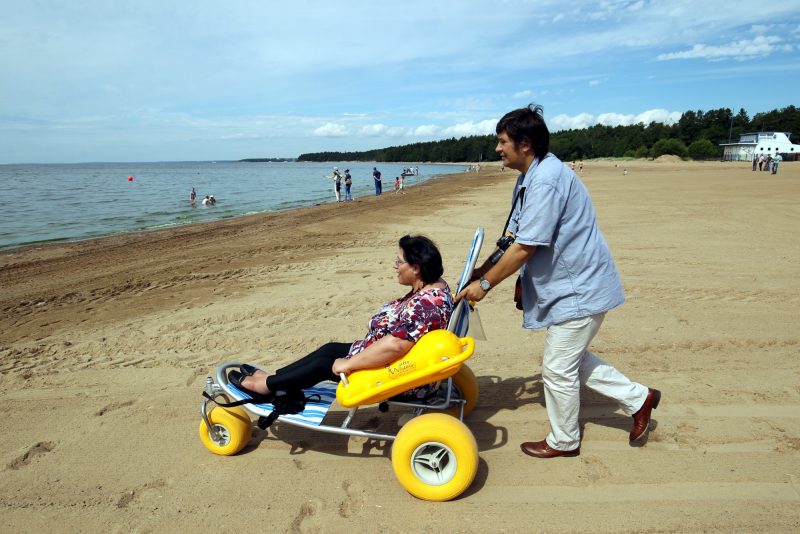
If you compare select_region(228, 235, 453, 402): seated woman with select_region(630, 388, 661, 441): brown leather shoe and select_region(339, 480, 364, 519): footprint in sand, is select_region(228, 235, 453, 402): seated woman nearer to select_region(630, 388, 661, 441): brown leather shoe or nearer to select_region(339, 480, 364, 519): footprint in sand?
select_region(339, 480, 364, 519): footprint in sand

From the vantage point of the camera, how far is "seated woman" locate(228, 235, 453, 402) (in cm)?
318

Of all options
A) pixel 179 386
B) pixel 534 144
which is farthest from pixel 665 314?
pixel 179 386

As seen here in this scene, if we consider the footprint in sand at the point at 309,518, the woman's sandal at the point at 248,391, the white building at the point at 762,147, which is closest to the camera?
the footprint in sand at the point at 309,518

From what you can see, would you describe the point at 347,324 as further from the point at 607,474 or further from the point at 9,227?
the point at 9,227

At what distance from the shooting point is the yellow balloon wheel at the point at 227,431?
352cm

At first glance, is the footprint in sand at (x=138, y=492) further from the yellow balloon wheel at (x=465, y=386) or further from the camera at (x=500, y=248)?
the camera at (x=500, y=248)

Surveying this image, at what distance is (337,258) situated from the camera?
10.1m

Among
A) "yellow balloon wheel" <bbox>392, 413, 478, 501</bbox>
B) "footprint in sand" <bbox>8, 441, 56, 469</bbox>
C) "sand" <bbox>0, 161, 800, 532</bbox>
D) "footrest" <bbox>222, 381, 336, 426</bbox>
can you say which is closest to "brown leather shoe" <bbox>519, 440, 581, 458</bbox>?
"sand" <bbox>0, 161, 800, 532</bbox>

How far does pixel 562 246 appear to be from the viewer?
9.96ft

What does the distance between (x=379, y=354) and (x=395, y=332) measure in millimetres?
171

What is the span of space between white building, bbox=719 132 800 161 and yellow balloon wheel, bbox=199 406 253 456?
248 feet

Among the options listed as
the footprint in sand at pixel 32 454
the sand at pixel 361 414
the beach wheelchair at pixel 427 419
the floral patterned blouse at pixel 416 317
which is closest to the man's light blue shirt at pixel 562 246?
the beach wheelchair at pixel 427 419

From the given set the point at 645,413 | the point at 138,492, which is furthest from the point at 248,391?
the point at 645,413

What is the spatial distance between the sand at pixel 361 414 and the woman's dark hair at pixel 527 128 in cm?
209
